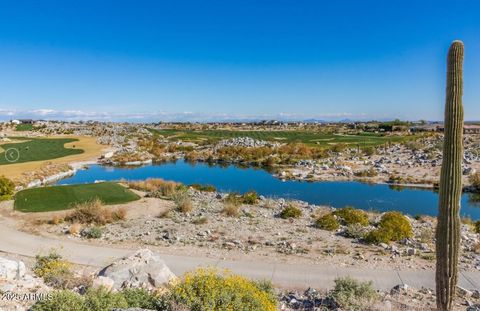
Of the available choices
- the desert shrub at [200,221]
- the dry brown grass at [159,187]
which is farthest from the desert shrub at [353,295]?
the dry brown grass at [159,187]

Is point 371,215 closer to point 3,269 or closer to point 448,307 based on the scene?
point 448,307

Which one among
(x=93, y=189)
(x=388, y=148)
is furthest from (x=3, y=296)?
(x=388, y=148)

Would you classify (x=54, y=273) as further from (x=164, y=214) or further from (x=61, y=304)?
(x=164, y=214)

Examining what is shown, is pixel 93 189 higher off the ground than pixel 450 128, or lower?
lower

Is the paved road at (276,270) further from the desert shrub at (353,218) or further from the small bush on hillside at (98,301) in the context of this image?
the desert shrub at (353,218)

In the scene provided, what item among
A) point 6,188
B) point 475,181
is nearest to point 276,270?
point 6,188

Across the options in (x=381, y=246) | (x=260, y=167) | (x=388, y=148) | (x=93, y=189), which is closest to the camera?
(x=381, y=246)
